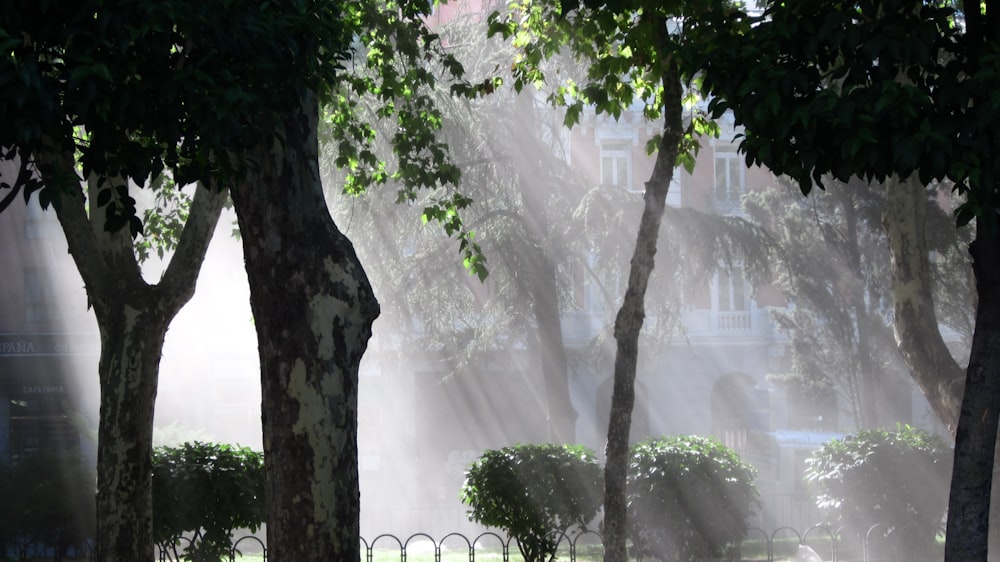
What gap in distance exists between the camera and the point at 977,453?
5973 millimetres

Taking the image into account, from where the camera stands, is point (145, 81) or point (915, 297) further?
point (915, 297)

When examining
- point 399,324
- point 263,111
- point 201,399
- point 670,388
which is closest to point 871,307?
point 670,388

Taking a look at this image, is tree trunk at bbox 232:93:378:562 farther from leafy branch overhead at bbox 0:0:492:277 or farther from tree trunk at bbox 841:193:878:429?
tree trunk at bbox 841:193:878:429

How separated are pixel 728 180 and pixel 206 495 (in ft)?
80.9

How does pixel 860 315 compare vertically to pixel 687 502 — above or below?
above

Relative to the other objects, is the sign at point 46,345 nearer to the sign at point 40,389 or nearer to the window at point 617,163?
the sign at point 40,389

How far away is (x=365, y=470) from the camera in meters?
31.4

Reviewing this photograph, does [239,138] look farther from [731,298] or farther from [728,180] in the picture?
[731,298]

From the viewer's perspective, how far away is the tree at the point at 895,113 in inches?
207

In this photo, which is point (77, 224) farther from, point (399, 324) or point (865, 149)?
point (399, 324)

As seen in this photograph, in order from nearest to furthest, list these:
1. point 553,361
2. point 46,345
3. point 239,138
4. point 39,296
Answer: point 239,138 → point 553,361 → point 46,345 → point 39,296

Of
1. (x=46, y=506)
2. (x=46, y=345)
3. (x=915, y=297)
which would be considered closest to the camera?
(x=915, y=297)

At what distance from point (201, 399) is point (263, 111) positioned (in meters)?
27.5

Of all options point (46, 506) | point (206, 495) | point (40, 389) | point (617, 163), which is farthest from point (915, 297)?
point (40, 389)
